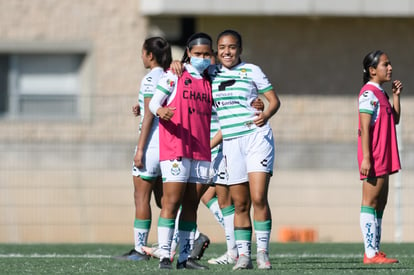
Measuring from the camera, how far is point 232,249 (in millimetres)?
11883

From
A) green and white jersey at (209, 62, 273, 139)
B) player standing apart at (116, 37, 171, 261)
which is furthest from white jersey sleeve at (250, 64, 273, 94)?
player standing apart at (116, 37, 171, 261)

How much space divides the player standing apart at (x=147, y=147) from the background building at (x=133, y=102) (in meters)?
8.50

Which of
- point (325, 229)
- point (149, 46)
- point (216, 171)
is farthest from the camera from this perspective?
point (325, 229)

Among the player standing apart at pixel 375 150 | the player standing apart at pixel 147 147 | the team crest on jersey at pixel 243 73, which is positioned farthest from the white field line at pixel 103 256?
the team crest on jersey at pixel 243 73

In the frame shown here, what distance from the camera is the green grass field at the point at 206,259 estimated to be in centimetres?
1037

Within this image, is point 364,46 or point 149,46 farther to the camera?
point 364,46

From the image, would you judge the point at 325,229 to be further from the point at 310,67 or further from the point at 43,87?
the point at 43,87

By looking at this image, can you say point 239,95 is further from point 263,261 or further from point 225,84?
point 263,261

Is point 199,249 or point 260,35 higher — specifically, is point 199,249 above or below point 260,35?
below

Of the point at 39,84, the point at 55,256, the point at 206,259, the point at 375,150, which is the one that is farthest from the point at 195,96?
the point at 39,84

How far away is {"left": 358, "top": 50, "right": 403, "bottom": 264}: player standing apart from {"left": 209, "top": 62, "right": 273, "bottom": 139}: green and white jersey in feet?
4.19

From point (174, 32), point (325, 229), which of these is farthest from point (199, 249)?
point (174, 32)

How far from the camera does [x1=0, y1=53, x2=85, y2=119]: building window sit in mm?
24047

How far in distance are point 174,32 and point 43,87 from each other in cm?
277
